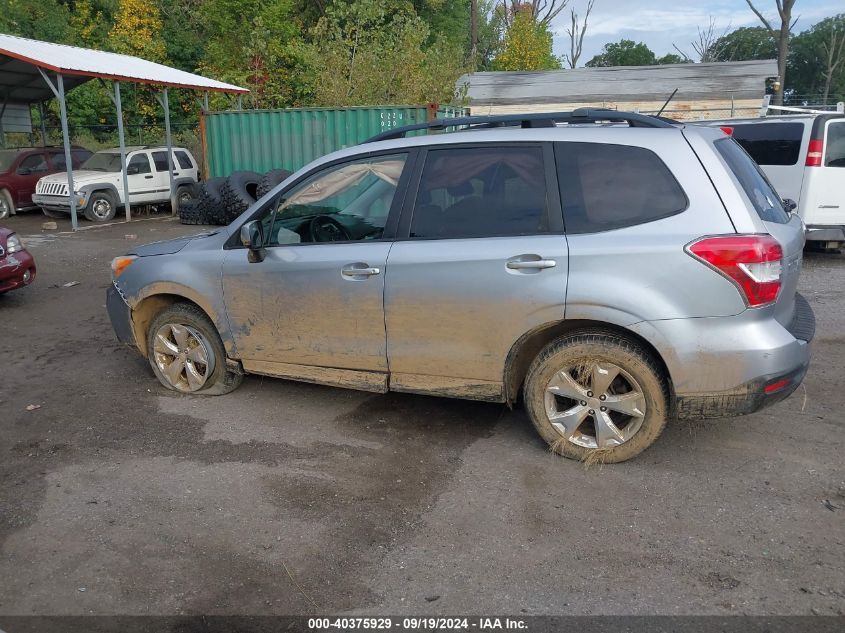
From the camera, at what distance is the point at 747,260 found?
3.72 m

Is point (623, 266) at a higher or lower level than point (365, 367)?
higher

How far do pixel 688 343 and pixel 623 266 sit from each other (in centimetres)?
53

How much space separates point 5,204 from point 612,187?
56.9 ft

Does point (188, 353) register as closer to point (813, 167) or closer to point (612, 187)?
point (612, 187)

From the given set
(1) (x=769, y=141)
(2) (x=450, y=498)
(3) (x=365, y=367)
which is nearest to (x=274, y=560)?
(2) (x=450, y=498)

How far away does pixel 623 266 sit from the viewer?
3922 millimetres

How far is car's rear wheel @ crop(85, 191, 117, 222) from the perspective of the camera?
650 inches

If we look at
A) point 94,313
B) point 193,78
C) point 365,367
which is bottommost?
point 94,313

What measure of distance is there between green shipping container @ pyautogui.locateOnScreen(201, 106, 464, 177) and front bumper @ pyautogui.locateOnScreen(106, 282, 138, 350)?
32.1 feet

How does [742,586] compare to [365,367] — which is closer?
[742,586]

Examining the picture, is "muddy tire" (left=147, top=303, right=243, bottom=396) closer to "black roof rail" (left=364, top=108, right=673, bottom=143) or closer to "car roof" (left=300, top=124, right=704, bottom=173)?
"car roof" (left=300, top=124, right=704, bottom=173)

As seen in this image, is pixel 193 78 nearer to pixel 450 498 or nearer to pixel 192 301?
pixel 192 301

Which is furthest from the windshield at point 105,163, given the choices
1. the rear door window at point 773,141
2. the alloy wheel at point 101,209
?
the rear door window at point 773,141

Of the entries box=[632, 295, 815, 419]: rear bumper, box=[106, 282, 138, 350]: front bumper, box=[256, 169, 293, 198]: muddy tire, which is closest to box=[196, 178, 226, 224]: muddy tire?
box=[256, 169, 293, 198]: muddy tire
